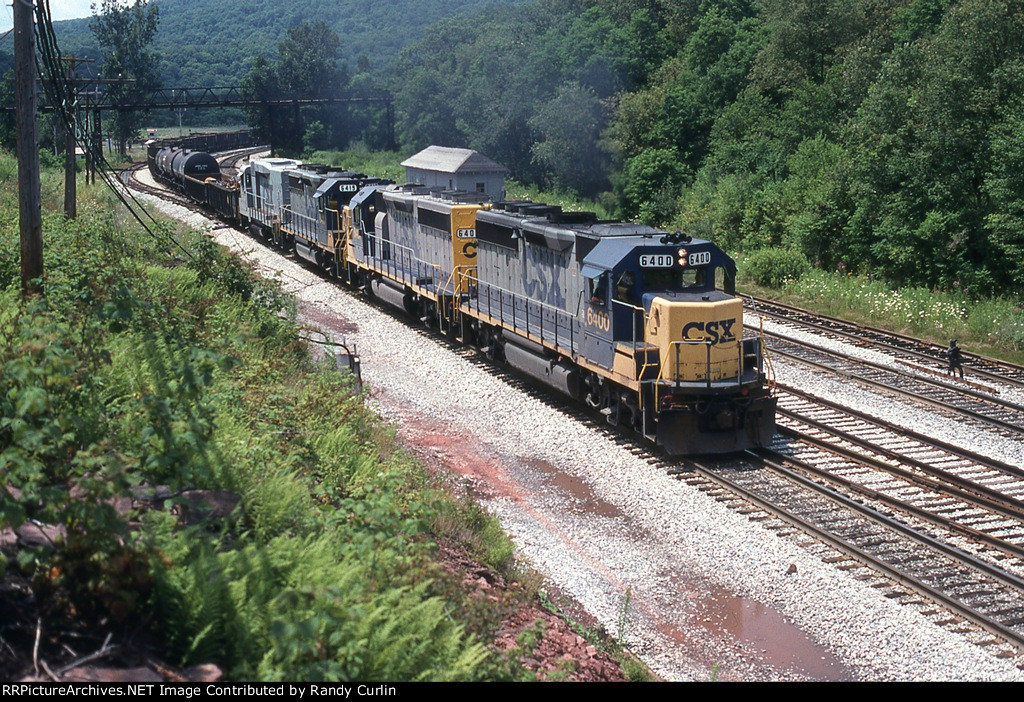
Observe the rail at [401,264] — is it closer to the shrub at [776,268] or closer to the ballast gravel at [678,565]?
the ballast gravel at [678,565]

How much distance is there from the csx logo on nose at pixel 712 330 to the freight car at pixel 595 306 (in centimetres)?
→ 1

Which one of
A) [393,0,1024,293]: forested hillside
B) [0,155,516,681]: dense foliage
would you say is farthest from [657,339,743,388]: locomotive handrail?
[393,0,1024,293]: forested hillside

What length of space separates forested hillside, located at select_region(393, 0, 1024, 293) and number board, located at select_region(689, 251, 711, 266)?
12.2 metres

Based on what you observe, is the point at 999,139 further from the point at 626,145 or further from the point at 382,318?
the point at 626,145

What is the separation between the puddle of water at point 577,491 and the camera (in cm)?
1292

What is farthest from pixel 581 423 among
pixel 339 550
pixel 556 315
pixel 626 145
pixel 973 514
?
pixel 626 145

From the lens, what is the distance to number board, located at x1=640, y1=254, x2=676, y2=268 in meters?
15.0

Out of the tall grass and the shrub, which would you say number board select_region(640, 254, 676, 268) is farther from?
the shrub

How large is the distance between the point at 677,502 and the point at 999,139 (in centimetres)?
1601

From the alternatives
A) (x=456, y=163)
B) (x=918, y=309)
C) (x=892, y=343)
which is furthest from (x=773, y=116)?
(x=892, y=343)

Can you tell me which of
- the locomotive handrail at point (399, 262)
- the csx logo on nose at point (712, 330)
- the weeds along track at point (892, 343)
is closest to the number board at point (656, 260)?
the csx logo on nose at point (712, 330)

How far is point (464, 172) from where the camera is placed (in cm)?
4378

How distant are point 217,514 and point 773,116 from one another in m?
38.2

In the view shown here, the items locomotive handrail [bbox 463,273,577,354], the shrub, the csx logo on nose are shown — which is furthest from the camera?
the shrub
